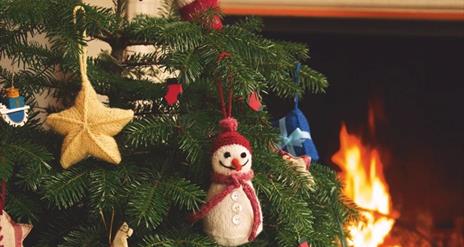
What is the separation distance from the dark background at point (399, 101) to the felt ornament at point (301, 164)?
2.45ft

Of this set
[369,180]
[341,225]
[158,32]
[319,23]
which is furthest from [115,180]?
[369,180]

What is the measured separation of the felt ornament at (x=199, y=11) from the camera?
715mm

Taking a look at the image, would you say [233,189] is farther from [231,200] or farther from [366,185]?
[366,185]

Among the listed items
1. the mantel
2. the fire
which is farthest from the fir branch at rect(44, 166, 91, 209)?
the fire

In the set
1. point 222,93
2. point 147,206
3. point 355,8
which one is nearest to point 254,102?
point 222,93

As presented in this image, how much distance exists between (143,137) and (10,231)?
16 centimetres

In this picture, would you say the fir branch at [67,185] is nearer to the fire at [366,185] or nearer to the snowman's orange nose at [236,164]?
the snowman's orange nose at [236,164]

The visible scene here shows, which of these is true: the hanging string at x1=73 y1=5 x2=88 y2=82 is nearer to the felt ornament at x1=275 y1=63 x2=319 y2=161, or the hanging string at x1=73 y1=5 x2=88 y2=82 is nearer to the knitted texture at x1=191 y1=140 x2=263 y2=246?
the knitted texture at x1=191 y1=140 x2=263 y2=246

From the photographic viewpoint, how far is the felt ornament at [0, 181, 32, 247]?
60 centimetres

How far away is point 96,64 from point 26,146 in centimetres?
21

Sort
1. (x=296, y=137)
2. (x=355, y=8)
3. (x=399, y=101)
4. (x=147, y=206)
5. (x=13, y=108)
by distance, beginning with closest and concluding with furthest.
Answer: (x=147, y=206) < (x=13, y=108) < (x=296, y=137) < (x=355, y=8) < (x=399, y=101)

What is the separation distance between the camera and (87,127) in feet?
2.02

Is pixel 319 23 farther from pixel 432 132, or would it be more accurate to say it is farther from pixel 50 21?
pixel 50 21

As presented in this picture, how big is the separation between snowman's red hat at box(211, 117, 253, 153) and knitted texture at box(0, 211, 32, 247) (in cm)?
20
